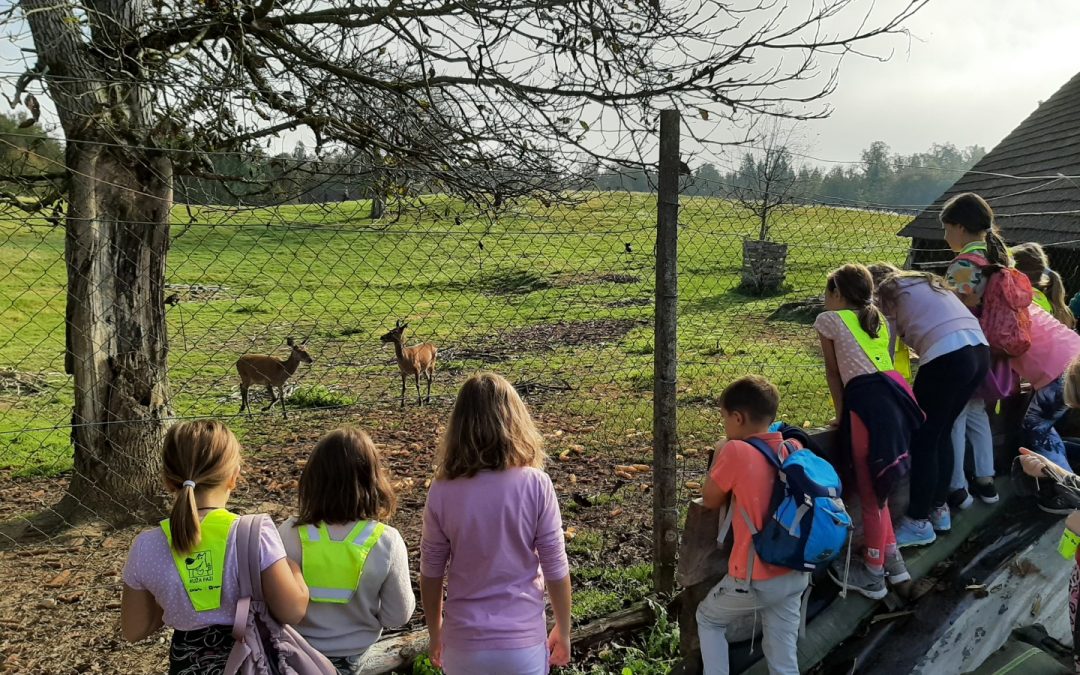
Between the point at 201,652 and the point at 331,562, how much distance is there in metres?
0.45

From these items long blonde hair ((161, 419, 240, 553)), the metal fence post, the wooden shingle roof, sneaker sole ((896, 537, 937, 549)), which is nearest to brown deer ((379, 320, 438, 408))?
the metal fence post

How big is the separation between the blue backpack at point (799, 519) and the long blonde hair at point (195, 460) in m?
1.99

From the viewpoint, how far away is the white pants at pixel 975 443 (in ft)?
12.9

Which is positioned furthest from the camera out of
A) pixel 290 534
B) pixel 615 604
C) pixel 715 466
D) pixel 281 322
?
pixel 281 322

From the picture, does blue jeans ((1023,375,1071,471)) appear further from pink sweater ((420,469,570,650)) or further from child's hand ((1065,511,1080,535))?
pink sweater ((420,469,570,650))

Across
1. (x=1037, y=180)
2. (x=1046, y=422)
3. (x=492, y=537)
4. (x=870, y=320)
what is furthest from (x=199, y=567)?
(x=1037, y=180)

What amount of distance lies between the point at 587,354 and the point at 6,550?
7497 millimetres

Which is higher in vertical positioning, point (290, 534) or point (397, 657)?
point (290, 534)

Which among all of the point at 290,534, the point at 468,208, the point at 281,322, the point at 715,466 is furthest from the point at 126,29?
the point at 281,322

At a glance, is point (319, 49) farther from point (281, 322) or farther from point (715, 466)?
point (281, 322)

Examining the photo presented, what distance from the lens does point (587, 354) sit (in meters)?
10.7

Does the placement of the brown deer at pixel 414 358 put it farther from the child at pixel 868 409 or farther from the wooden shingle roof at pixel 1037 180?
the wooden shingle roof at pixel 1037 180

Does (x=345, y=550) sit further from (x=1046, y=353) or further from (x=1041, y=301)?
(x=1041, y=301)

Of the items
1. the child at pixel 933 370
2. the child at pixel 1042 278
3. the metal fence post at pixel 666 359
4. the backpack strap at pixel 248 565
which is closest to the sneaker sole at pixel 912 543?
the child at pixel 933 370
